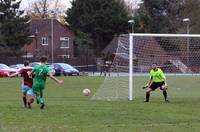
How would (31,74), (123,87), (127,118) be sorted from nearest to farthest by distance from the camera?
(127,118), (31,74), (123,87)

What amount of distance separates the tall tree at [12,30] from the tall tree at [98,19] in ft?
→ 33.5

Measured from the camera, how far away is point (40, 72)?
61.4 feet

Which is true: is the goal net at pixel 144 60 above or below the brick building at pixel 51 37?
below

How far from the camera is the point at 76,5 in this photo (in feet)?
294

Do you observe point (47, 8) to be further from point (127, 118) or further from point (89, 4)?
point (127, 118)

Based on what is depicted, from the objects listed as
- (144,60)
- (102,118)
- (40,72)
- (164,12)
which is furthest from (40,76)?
(164,12)

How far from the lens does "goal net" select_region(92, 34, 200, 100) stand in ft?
86.2

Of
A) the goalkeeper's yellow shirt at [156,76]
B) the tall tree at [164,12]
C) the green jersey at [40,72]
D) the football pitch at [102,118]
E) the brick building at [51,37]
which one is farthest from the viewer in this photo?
the brick building at [51,37]

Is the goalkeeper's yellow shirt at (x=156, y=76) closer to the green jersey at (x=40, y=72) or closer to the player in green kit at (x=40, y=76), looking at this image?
the player in green kit at (x=40, y=76)

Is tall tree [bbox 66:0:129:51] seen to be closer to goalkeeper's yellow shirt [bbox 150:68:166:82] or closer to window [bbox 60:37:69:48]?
window [bbox 60:37:69:48]

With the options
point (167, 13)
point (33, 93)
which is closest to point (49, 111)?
point (33, 93)

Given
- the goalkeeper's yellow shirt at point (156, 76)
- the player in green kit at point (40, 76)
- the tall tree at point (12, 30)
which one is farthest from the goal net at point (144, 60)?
the tall tree at point (12, 30)

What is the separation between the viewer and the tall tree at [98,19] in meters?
87.1

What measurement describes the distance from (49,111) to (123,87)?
9.21m
